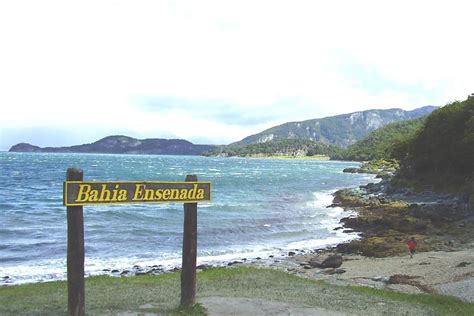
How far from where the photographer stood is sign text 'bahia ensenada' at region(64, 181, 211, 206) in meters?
9.73

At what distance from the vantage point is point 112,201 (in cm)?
1016

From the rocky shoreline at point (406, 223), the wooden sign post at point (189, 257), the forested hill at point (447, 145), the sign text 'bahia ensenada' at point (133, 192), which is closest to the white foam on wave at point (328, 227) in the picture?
the rocky shoreline at point (406, 223)

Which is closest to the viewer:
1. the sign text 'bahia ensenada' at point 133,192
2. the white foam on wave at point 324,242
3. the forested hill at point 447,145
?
the sign text 'bahia ensenada' at point 133,192

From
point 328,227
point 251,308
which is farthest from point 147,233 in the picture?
point 251,308

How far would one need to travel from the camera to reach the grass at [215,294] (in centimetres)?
1189

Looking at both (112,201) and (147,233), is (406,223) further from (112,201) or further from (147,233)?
(112,201)

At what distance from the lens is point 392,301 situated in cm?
1443

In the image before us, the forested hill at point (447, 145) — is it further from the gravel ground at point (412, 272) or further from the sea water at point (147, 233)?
the gravel ground at point (412, 272)

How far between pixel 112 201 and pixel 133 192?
0.53 meters

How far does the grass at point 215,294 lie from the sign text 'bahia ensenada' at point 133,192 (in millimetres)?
2744

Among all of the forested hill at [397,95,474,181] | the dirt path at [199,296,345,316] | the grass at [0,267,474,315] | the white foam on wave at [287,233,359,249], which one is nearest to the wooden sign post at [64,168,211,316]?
the dirt path at [199,296,345,316]

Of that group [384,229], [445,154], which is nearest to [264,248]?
[384,229]

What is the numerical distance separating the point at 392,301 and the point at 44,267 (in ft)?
56.2

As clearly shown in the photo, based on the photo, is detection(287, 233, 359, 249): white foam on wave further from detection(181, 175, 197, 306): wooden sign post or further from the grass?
detection(181, 175, 197, 306): wooden sign post
